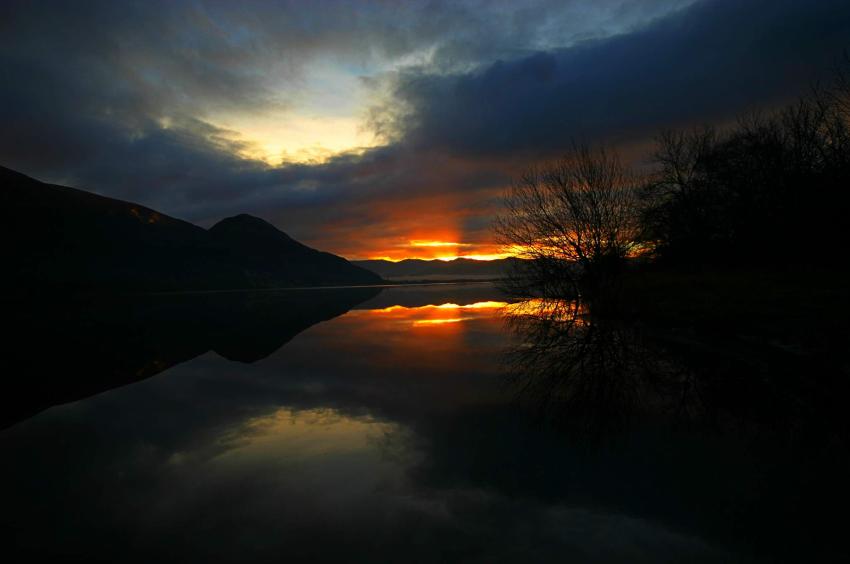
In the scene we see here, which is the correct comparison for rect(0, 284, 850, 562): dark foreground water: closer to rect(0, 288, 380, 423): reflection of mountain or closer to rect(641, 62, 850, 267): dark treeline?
rect(0, 288, 380, 423): reflection of mountain

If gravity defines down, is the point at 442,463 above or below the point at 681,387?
below

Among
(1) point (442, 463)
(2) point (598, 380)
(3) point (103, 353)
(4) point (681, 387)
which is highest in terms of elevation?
(4) point (681, 387)

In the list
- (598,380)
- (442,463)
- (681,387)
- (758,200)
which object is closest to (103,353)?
(442,463)

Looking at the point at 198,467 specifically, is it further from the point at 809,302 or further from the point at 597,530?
the point at 809,302

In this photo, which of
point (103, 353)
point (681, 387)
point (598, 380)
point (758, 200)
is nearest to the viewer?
point (681, 387)

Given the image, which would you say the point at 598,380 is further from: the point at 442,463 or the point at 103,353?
the point at 103,353

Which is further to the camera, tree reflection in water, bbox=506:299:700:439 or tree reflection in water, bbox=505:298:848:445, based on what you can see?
tree reflection in water, bbox=506:299:700:439

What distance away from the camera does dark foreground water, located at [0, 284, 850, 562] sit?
183 inches

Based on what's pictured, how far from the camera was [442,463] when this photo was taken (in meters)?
6.83

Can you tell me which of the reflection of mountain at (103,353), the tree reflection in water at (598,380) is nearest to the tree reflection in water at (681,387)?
the tree reflection in water at (598,380)

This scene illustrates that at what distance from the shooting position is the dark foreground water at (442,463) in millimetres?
4637

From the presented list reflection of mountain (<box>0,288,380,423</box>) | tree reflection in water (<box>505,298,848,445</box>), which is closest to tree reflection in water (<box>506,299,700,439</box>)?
tree reflection in water (<box>505,298,848,445</box>)

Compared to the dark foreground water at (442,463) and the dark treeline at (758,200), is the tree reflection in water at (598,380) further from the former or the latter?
the dark treeline at (758,200)

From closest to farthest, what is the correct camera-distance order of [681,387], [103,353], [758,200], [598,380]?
1. [681,387]
2. [598,380]
3. [103,353]
4. [758,200]
